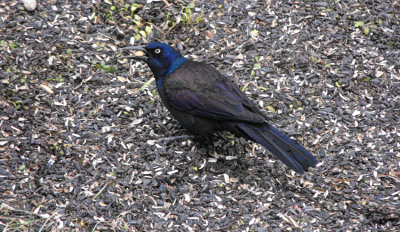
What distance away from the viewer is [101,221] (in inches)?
173

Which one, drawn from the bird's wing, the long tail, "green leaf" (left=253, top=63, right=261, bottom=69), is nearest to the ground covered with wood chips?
"green leaf" (left=253, top=63, right=261, bottom=69)

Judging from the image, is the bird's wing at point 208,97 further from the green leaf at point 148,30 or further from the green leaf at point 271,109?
the green leaf at point 148,30

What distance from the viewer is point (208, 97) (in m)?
4.95

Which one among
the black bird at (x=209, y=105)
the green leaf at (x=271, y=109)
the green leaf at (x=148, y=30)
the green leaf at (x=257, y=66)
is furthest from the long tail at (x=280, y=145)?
the green leaf at (x=148, y=30)

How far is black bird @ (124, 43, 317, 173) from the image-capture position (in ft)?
15.6

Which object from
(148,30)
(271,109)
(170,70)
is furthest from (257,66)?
(148,30)

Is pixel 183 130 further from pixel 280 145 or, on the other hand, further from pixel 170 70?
pixel 280 145

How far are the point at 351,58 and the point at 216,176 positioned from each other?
2.14 metres

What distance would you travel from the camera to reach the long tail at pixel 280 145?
185 inches

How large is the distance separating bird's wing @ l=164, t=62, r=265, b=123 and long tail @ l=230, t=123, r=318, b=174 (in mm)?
94

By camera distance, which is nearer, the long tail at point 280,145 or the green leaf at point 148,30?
the long tail at point 280,145

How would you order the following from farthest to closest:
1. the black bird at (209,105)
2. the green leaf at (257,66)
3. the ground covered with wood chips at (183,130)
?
the green leaf at (257,66), the black bird at (209,105), the ground covered with wood chips at (183,130)

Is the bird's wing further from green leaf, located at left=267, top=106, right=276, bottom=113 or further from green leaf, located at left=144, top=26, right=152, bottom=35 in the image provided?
green leaf, located at left=144, top=26, right=152, bottom=35

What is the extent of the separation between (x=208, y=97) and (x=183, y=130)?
0.56m
